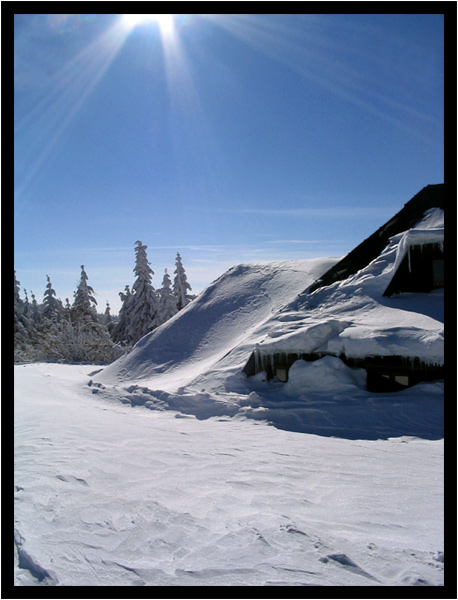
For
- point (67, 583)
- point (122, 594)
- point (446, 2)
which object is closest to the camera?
point (122, 594)

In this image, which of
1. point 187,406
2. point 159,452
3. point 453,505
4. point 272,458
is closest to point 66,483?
point 159,452

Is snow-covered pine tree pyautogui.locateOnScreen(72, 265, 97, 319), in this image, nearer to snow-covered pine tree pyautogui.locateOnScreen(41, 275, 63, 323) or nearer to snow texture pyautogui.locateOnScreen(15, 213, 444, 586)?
snow-covered pine tree pyautogui.locateOnScreen(41, 275, 63, 323)

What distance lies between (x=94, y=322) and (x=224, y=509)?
33.6 m

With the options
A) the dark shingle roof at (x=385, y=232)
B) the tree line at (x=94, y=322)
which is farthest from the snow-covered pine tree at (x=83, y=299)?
the dark shingle roof at (x=385, y=232)

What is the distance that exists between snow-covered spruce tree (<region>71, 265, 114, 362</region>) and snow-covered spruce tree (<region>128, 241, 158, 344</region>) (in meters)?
2.84

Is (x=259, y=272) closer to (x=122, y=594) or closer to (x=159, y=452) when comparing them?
(x=159, y=452)

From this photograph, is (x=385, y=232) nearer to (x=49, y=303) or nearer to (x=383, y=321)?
(x=383, y=321)

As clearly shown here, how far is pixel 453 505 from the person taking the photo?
123 inches

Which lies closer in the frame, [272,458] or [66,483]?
[66,483]

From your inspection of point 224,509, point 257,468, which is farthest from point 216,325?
point 224,509

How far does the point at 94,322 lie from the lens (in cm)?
3512

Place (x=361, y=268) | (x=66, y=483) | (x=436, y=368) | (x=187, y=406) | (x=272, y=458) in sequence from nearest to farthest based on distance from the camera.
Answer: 1. (x=66, y=483)
2. (x=272, y=458)
3. (x=436, y=368)
4. (x=187, y=406)
5. (x=361, y=268)

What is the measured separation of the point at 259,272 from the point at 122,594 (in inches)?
743

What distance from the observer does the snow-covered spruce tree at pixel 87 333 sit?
87.5ft
